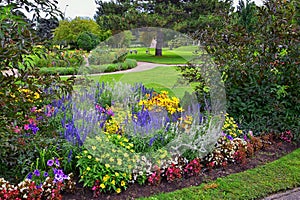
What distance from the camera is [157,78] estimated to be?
4.35 metres

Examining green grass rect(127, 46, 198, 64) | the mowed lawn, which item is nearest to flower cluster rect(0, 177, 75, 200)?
green grass rect(127, 46, 198, 64)

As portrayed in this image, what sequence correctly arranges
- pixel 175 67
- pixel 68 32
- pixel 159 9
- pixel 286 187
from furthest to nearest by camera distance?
pixel 68 32 < pixel 159 9 < pixel 175 67 < pixel 286 187

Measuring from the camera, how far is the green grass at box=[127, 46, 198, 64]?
3768mm

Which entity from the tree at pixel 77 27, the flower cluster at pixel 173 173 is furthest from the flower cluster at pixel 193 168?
the tree at pixel 77 27

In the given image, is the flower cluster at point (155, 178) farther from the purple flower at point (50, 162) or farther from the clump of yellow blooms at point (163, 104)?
the clump of yellow blooms at point (163, 104)

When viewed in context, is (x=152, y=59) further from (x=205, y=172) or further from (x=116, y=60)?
(x=205, y=172)

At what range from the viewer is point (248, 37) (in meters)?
4.34

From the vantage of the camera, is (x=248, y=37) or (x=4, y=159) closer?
(x=4, y=159)

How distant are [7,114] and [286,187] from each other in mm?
2574

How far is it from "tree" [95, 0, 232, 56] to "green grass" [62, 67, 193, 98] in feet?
30.1

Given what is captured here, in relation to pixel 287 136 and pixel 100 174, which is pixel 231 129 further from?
pixel 100 174

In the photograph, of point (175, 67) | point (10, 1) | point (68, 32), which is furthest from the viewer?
point (68, 32)

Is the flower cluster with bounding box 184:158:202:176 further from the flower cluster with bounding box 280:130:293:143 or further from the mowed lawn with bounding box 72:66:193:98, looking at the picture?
the flower cluster with bounding box 280:130:293:143

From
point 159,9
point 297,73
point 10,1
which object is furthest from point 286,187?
point 159,9
